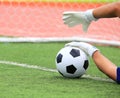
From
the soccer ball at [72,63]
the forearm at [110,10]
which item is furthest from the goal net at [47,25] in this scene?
the forearm at [110,10]

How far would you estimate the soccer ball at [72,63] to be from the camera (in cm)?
588

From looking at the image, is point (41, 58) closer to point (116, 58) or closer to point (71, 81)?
point (116, 58)

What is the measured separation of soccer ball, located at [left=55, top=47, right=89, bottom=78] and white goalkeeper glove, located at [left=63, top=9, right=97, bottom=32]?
1.37 feet

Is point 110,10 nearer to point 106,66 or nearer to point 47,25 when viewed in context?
point 106,66

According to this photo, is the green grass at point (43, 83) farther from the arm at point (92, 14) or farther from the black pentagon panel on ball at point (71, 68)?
the arm at point (92, 14)

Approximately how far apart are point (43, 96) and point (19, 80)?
0.91 m

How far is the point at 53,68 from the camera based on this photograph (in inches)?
269

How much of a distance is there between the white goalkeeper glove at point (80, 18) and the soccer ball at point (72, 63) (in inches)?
16.5

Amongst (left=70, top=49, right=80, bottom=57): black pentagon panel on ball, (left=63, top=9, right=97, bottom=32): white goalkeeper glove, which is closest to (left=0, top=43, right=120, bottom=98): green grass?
(left=70, top=49, right=80, bottom=57): black pentagon panel on ball

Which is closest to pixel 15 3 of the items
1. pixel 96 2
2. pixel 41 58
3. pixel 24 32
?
pixel 96 2

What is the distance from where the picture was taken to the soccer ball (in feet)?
19.3

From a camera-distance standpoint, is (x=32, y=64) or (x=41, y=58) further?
(x=41, y=58)

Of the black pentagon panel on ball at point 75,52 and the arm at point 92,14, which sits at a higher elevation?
the arm at point 92,14

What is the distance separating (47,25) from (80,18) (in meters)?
6.13
